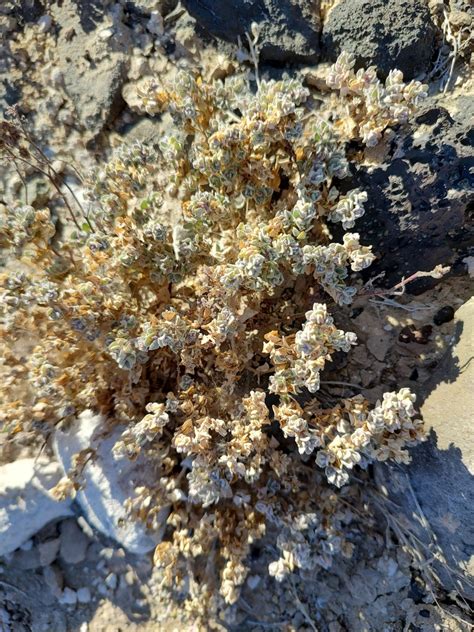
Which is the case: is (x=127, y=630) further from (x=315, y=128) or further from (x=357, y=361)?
(x=315, y=128)

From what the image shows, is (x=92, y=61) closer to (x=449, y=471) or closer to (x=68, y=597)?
(x=449, y=471)

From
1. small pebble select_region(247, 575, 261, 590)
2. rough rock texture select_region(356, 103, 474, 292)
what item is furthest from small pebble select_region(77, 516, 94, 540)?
rough rock texture select_region(356, 103, 474, 292)

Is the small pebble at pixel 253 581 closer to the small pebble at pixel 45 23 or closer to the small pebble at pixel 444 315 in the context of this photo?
the small pebble at pixel 444 315

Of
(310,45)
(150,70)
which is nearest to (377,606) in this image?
(310,45)

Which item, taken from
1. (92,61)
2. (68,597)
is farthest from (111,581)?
(92,61)

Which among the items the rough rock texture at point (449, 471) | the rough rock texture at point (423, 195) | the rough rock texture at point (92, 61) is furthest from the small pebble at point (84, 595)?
the rough rock texture at point (92, 61)

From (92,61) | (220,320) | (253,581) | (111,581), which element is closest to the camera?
(220,320)
